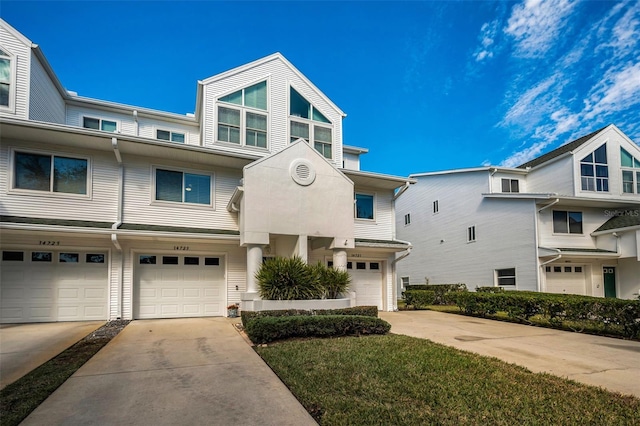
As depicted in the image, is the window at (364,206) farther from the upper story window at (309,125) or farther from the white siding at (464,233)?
the white siding at (464,233)

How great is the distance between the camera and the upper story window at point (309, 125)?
1591 centimetres

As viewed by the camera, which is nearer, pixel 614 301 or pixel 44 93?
pixel 614 301

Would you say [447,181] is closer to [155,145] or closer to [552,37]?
[552,37]

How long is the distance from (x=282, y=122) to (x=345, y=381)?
12155 mm

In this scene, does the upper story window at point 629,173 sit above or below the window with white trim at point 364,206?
above

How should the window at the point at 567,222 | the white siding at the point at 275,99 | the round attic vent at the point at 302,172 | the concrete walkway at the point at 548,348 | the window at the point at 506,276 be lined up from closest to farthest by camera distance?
1. the concrete walkway at the point at 548,348
2. the round attic vent at the point at 302,172
3. the white siding at the point at 275,99
4. the window at the point at 506,276
5. the window at the point at 567,222

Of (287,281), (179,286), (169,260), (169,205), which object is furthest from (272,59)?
(287,281)

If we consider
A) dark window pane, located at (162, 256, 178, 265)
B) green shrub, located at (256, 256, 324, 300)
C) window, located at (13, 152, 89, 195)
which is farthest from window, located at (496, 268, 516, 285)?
window, located at (13, 152, 89, 195)

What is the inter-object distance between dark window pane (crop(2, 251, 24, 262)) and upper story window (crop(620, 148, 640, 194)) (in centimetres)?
2855

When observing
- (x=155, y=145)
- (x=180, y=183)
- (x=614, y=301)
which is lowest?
(x=614, y=301)

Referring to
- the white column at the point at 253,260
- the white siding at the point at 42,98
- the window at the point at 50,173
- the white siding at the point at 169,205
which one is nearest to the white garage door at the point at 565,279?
the white column at the point at 253,260

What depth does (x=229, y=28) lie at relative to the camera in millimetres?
15930

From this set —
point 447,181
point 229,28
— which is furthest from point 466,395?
point 447,181

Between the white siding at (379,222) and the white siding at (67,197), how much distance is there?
9526mm
